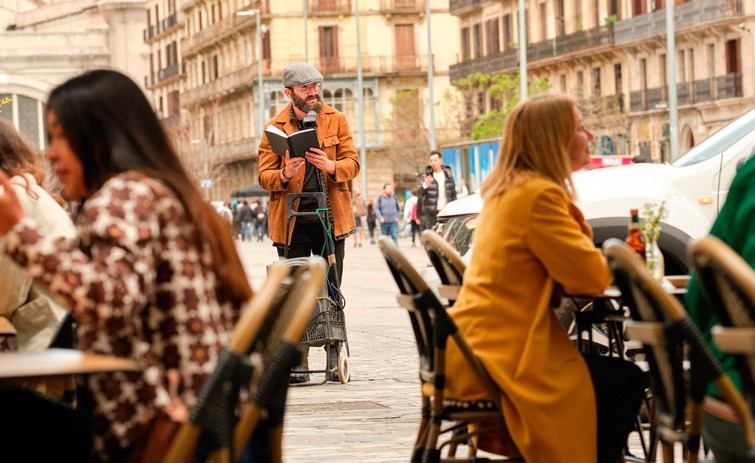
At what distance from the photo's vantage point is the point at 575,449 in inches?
226

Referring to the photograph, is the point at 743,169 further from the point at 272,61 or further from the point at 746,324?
the point at 272,61

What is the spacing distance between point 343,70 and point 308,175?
292 ft

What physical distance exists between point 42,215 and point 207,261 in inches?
127

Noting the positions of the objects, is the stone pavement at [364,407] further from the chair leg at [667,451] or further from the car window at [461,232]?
the chair leg at [667,451]

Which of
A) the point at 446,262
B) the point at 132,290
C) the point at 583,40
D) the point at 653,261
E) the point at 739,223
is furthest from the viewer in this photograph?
the point at 583,40

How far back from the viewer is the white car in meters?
10.2

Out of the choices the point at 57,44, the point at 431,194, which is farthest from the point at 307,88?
the point at 57,44

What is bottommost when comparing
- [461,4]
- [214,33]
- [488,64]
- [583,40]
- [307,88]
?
[307,88]

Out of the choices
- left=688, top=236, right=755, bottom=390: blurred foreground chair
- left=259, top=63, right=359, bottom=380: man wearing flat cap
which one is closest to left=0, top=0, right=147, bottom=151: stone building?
left=259, top=63, right=359, bottom=380: man wearing flat cap

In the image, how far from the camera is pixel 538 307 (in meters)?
5.81

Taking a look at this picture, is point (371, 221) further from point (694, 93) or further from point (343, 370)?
point (343, 370)

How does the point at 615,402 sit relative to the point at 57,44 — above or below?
below

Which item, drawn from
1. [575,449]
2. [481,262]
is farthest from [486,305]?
[575,449]

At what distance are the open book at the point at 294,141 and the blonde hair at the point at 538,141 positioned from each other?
16.6ft
